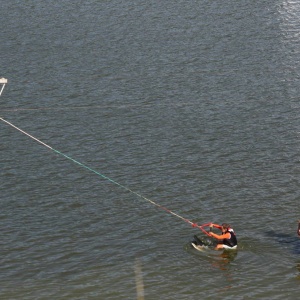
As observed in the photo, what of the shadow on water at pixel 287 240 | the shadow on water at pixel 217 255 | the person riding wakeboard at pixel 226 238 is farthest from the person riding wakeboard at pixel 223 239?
the shadow on water at pixel 287 240

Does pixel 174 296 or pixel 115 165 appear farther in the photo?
pixel 115 165

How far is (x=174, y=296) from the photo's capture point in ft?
102

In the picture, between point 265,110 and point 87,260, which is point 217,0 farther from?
point 87,260

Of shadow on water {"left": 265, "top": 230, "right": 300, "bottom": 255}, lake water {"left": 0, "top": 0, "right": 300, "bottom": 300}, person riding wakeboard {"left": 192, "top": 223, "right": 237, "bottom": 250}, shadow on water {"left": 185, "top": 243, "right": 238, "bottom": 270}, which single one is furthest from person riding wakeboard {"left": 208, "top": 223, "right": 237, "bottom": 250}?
shadow on water {"left": 265, "top": 230, "right": 300, "bottom": 255}

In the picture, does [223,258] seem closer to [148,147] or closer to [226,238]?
[226,238]

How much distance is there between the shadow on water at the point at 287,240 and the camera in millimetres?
34406

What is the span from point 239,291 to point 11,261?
901 cm

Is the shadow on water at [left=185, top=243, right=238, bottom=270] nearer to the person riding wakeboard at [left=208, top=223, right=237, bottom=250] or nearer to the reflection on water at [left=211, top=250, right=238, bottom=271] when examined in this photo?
the reflection on water at [left=211, top=250, right=238, bottom=271]

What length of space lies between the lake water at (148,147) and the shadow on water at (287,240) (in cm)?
8

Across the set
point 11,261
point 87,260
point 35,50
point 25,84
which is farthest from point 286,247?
Answer: point 35,50

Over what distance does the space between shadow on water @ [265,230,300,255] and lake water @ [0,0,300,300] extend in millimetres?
77

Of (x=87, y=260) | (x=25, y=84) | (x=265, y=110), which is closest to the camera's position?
(x=87, y=260)

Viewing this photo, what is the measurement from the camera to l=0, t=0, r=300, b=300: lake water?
33.1m

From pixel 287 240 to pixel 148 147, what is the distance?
41.5 ft
